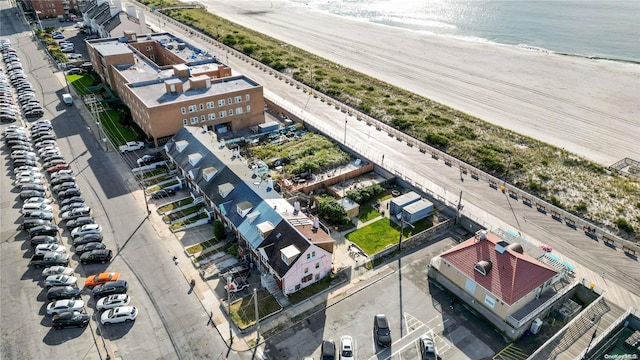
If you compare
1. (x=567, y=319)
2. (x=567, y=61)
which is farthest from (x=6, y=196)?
(x=567, y=61)

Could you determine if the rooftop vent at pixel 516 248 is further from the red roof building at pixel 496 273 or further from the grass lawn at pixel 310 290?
the grass lawn at pixel 310 290

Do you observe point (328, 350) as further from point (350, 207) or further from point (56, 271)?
point (56, 271)

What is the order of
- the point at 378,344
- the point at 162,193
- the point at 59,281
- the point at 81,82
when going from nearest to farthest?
the point at 378,344 → the point at 59,281 → the point at 162,193 → the point at 81,82

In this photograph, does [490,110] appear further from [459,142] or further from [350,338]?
[350,338]

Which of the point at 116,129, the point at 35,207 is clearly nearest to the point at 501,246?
the point at 35,207

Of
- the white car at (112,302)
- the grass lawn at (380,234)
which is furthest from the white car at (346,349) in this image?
the white car at (112,302)

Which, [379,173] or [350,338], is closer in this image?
[350,338]
